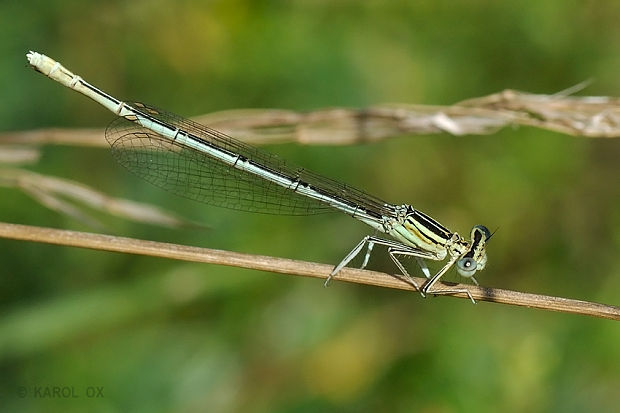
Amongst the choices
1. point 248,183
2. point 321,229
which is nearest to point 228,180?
point 248,183

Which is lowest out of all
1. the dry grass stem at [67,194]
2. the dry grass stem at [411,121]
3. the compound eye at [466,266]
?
the compound eye at [466,266]

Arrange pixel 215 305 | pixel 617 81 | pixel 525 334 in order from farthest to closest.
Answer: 1. pixel 617 81
2. pixel 215 305
3. pixel 525 334

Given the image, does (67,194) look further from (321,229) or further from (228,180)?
(321,229)

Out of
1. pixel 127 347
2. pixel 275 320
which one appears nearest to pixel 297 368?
pixel 275 320

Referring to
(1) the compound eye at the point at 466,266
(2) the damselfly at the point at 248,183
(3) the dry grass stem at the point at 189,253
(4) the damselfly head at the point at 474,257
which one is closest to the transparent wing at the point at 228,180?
(2) the damselfly at the point at 248,183

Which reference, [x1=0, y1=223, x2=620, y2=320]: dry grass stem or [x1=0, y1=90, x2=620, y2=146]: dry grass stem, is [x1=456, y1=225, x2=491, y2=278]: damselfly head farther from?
[x1=0, y1=223, x2=620, y2=320]: dry grass stem

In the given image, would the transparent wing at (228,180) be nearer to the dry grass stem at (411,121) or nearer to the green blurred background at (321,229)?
the dry grass stem at (411,121)

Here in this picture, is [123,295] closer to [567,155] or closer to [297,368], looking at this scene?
[297,368]
